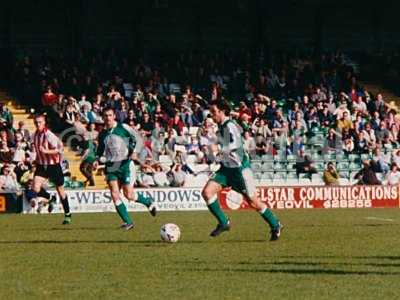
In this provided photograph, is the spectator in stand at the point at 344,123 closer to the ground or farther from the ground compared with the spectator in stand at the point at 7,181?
farther from the ground

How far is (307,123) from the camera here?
124 feet

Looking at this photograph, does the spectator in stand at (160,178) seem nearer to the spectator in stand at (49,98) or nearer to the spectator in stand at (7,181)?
the spectator in stand at (49,98)

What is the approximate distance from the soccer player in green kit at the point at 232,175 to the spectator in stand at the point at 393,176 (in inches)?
687

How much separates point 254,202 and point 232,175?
55cm

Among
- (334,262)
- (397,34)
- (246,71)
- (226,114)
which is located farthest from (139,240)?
(397,34)

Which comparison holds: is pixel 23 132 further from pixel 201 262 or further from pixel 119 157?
pixel 201 262

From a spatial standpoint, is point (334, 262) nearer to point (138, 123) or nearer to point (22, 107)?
point (138, 123)

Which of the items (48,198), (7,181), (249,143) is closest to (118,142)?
(7,181)

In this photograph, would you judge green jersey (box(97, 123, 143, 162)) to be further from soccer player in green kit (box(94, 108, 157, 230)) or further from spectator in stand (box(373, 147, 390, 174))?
spectator in stand (box(373, 147, 390, 174))

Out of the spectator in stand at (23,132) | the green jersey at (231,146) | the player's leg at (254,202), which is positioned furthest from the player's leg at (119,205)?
the spectator in stand at (23,132)

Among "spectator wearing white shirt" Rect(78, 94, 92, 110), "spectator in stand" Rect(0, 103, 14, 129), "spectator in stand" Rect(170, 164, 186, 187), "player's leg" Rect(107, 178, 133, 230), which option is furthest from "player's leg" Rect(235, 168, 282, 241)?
"spectator wearing white shirt" Rect(78, 94, 92, 110)

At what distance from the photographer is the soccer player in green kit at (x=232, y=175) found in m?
18.5

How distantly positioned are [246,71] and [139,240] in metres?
22.0

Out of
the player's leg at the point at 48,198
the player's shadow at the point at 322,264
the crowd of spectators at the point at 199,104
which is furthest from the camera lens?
the crowd of spectators at the point at 199,104
